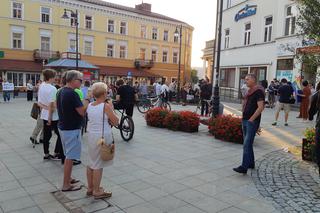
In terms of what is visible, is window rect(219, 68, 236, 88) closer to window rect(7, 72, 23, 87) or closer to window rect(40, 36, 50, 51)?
window rect(40, 36, 50, 51)

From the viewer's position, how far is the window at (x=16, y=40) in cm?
3631

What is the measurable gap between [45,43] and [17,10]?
15.5ft

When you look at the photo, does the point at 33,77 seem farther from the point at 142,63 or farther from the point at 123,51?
the point at 142,63

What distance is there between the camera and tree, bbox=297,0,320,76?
6309 millimetres

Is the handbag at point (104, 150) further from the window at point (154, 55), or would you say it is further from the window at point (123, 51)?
the window at point (154, 55)

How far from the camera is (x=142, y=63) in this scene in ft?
152

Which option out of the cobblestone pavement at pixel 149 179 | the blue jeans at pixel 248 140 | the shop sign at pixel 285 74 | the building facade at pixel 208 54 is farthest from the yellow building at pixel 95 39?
the blue jeans at pixel 248 140

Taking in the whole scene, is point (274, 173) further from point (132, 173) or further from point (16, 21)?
point (16, 21)

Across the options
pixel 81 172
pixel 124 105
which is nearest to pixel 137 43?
pixel 124 105

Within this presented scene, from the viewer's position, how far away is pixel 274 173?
583cm

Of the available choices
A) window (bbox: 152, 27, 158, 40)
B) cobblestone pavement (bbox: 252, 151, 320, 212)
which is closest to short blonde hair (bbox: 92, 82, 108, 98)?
cobblestone pavement (bbox: 252, 151, 320, 212)

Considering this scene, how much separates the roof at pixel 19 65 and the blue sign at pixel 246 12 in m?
23.3

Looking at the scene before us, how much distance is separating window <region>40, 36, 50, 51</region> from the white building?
860 inches

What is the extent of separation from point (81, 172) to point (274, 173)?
357cm
